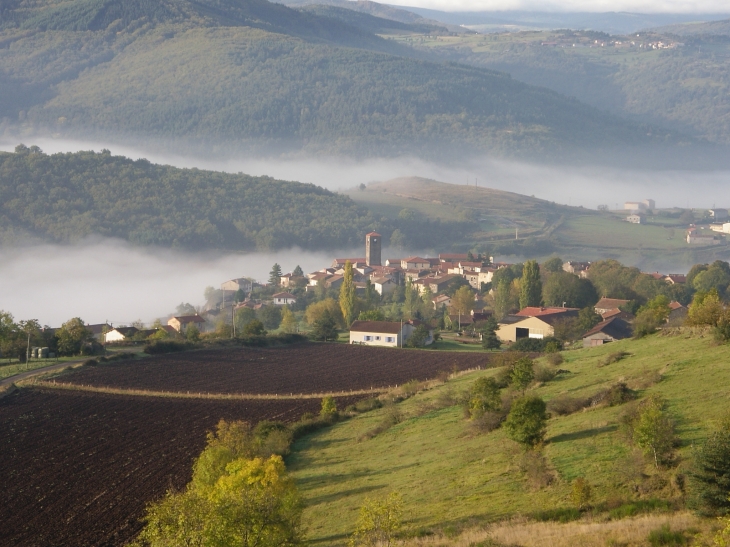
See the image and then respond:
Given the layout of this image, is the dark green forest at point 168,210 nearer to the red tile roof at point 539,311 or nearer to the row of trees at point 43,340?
the red tile roof at point 539,311

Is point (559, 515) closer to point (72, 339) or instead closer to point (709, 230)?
point (72, 339)

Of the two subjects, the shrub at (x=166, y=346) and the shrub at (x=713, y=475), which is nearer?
the shrub at (x=713, y=475)

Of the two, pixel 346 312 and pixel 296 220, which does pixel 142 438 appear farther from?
pixel 296 220

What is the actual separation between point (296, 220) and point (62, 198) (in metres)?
40.6

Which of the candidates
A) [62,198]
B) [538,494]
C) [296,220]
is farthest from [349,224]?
[538,494]

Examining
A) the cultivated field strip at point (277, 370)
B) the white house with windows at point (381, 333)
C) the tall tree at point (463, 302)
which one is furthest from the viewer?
the tall tree at point (463, 302)

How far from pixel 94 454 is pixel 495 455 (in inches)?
502

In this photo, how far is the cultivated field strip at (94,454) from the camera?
2362 centimetres

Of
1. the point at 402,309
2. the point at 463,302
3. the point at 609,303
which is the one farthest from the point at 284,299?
the point at 609,303

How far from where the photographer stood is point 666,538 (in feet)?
53.6

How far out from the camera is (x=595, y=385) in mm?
29375

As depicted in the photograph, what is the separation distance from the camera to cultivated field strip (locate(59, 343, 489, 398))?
4381 cm

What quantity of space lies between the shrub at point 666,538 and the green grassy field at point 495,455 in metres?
2.52

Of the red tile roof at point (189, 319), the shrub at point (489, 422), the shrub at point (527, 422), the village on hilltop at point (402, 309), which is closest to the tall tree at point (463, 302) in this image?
the village on hilltop at point (402, 309)
